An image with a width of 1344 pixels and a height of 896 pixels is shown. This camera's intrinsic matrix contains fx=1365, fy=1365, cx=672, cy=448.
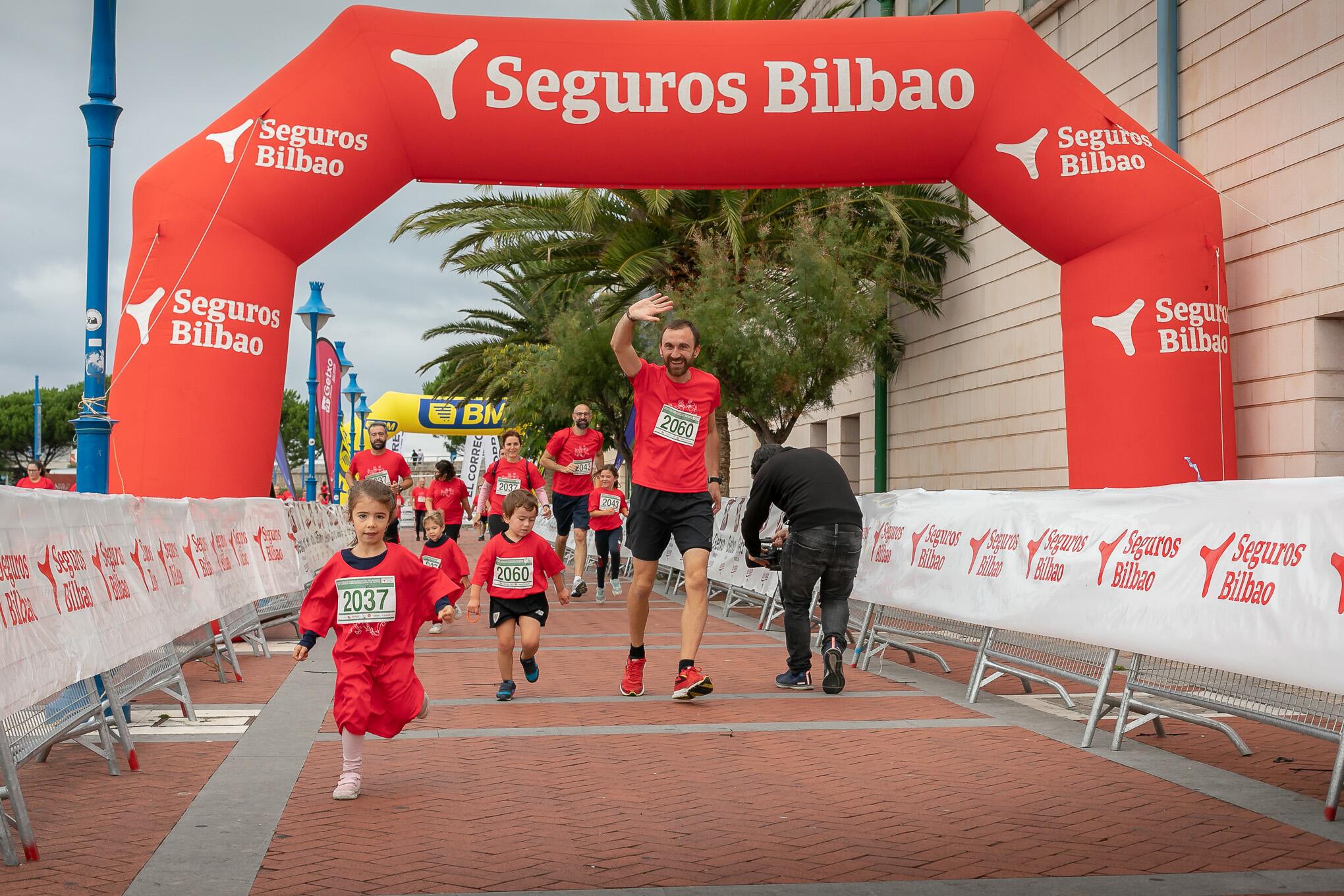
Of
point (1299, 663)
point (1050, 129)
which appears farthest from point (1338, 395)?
point (1299, 663)

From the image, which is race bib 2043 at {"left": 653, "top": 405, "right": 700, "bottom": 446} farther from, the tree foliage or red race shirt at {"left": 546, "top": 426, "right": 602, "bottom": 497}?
the tree foliage

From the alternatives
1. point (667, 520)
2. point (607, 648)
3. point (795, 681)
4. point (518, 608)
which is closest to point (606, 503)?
point (607, 648)

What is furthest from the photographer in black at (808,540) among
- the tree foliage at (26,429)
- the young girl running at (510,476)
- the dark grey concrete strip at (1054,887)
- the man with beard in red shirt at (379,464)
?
the tree foliage at (26,429)

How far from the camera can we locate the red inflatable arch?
10914mm

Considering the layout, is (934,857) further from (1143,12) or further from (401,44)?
(1143,12)

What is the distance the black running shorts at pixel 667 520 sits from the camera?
817 cm

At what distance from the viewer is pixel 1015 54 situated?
37.3 ft

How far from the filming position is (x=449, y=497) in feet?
50.5

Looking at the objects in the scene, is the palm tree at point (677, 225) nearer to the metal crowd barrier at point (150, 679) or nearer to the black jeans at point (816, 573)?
the black jeans at point (816, 573)

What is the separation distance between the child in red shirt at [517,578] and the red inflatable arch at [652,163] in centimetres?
372

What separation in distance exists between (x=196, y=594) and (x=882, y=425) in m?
16.4

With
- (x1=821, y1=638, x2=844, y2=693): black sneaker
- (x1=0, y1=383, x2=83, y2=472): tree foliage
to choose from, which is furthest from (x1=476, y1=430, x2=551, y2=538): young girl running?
(x1=0, y1=383, x2=83, y2=472): tree foliage

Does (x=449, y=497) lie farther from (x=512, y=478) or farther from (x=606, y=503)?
(x=606, y=503)

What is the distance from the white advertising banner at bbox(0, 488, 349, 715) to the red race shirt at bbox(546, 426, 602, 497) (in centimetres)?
550
